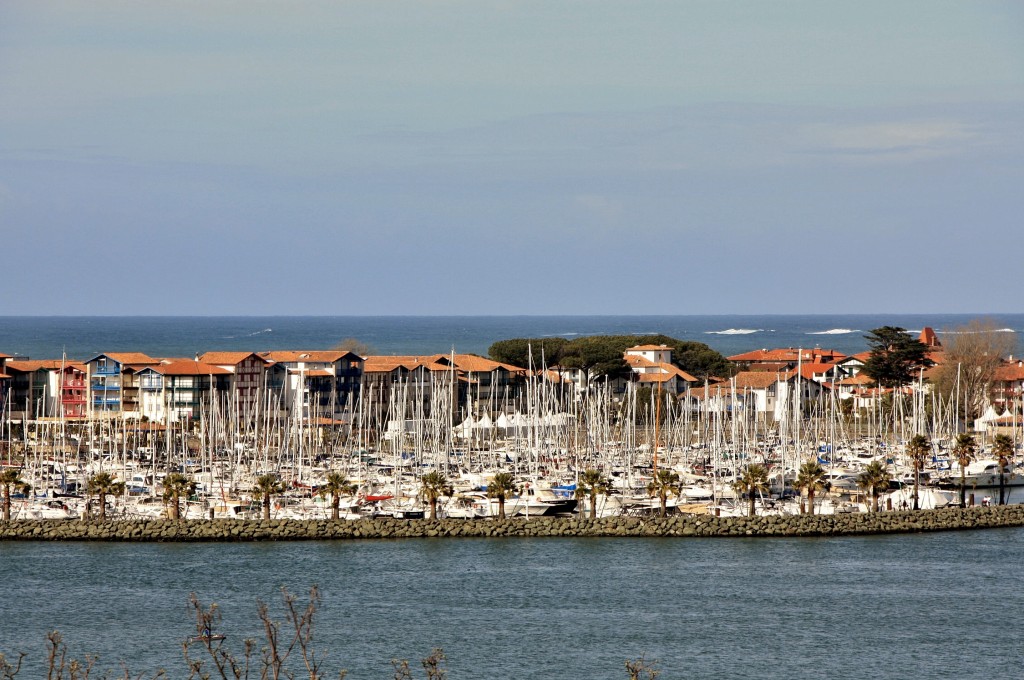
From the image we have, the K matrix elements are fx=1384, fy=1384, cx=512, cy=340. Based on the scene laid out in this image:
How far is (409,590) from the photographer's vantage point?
3778 cm

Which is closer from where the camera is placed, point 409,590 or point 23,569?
point 409,590

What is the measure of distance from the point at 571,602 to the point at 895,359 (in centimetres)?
5738

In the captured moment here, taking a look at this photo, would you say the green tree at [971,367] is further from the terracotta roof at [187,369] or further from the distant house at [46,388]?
the distant house at [46,388]

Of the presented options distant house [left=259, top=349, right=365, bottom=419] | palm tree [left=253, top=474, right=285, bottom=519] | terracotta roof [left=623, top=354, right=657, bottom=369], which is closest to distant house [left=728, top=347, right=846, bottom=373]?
terracotta roof [left=623, top=354, right=657, bottom=369]

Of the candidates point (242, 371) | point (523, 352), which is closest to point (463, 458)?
point (242, 371)

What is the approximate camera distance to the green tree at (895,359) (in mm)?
88500

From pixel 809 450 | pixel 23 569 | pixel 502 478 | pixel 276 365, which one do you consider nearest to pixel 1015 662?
pixel 502 478

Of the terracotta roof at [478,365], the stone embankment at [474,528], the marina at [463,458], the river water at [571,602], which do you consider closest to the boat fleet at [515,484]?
the marina at [463,458]

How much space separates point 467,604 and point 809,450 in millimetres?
33644

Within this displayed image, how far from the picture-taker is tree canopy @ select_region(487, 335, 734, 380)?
93188mm

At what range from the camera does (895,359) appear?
290ft

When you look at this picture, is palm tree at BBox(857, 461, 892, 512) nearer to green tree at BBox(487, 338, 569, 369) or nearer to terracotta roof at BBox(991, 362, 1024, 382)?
terracotta roof at BBox(991, 362, 1024, 382)

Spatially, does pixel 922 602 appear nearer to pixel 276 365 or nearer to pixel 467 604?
pixel 467 604

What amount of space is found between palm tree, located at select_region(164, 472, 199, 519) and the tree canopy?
41.2m
